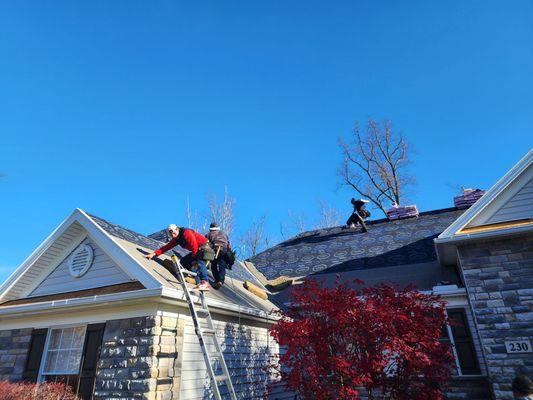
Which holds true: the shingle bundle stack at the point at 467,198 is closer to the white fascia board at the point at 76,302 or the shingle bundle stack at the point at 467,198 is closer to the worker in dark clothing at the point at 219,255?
the worker in dark clothing at the point at 219,255

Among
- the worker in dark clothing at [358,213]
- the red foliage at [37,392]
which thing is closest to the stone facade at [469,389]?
the red foliage at [37,392]

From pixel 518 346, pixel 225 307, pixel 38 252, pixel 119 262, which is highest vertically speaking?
pixel 38 252

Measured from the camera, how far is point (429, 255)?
10.6 meters

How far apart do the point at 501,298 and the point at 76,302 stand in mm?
7912

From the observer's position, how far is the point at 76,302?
6.87 meters

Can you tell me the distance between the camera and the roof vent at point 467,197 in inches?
544

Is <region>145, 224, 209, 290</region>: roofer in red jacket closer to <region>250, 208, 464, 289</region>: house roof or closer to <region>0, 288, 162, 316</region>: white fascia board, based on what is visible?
<region>0, 288, 162, 316</region>: white fascia board

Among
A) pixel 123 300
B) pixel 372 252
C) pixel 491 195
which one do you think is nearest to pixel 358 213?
pixel 372 252

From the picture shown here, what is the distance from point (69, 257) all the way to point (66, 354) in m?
2.09

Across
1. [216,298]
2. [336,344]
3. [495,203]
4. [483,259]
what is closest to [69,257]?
[216,298]

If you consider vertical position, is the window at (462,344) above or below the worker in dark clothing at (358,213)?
below

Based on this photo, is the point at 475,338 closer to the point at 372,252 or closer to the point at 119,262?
the point at 372,252

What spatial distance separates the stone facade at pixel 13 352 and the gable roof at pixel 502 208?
8633 mm

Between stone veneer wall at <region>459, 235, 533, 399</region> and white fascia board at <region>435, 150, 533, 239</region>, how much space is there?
0.41m
